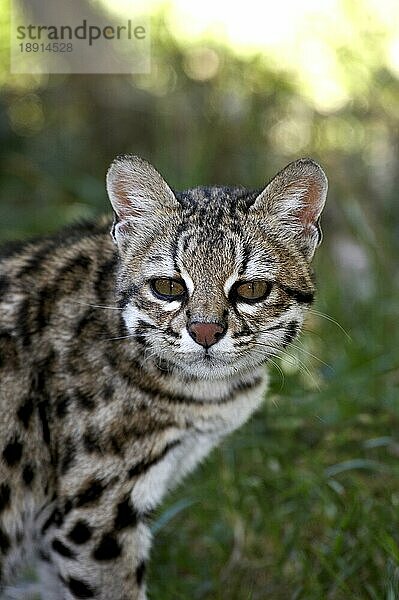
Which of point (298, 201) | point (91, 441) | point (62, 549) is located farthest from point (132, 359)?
point (298, 201)

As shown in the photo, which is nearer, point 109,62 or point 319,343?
point 319,343

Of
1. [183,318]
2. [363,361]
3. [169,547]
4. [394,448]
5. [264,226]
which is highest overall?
[264,226]

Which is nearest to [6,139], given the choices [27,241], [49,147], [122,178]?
[49,147]

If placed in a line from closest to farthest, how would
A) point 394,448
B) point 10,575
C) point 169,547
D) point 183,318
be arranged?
point 183,318
point 10,575
point 169,547
point 394,448

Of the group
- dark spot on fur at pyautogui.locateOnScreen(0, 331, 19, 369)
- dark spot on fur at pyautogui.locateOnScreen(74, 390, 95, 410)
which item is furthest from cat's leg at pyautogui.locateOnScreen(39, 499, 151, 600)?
dark spot on fur at pyautogui.locateOnScreen(0, 331, 19, 369)

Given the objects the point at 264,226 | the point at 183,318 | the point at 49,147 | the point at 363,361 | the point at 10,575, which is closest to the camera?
the point at 183,318

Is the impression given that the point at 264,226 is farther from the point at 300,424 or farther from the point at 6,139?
the point at 6,139

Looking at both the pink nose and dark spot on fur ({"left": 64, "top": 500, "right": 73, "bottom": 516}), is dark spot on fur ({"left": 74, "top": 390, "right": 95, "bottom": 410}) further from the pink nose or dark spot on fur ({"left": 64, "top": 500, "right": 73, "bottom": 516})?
the pink nose
